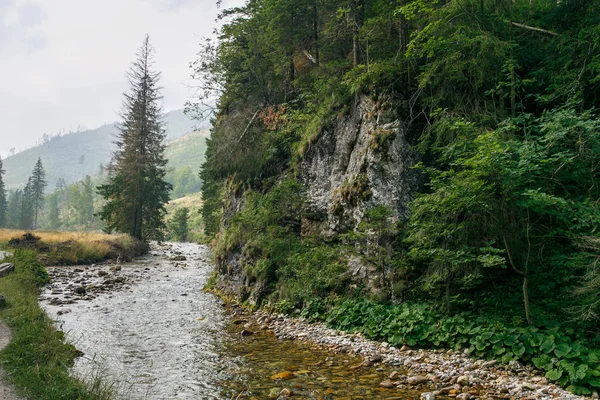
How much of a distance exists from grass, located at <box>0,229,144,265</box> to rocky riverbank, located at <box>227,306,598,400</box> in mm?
24242

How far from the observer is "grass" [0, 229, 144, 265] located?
25291 millimetres

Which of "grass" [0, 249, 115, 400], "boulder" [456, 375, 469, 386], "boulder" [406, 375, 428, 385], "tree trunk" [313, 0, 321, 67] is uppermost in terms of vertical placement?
"tree trunk" [313, 0, 321, 67]

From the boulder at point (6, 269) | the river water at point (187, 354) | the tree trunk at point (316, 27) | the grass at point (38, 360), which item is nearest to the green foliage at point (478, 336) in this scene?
the river water at point (187, 354)

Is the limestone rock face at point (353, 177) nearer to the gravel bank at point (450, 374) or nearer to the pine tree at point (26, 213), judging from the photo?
the gravel bank at point (450, 374)

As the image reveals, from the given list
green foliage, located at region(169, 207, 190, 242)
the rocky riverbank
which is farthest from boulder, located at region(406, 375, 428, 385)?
green foliage, located at region(169, 207, 190, 242)

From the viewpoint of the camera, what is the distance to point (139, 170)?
3484 centimetres

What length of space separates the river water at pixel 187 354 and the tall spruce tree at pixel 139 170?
62.9ft

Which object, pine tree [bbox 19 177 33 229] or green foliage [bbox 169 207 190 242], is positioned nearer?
green foliage [bbox 169 207 190 242]

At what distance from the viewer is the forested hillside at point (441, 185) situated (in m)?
6.87

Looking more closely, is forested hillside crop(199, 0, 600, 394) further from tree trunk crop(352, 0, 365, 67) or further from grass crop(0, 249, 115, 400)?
grass crop(0, 249, 115, 400)

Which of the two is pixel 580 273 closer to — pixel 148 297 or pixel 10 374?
pixel 10 374

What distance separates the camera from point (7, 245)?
24.2 meters

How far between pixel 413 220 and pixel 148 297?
44.2 ft

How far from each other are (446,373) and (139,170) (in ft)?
113
